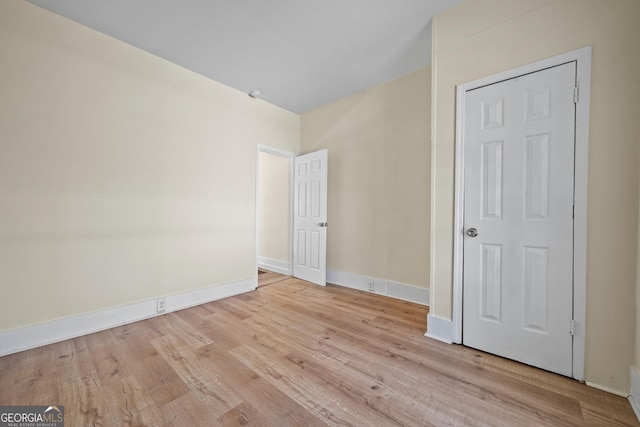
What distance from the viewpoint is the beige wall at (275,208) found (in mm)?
4586

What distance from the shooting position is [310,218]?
402 centimetres

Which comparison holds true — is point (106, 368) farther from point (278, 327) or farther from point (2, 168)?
point (2, 168)

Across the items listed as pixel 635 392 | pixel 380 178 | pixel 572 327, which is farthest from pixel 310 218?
pixel 635 392

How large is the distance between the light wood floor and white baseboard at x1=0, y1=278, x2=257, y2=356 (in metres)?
0.08

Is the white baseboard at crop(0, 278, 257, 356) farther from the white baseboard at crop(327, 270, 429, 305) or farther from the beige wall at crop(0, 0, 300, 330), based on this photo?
the white baseboard at crop(327, 270, 429, 305)

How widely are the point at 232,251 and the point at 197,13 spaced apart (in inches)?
101

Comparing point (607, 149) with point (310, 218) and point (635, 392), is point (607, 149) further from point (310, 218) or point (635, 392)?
point (310, 218)

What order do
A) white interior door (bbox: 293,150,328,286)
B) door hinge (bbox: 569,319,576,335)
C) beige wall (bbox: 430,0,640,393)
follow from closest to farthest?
beige wall (bbox: 430,0,640,393), door hinge (bbox: 569,319,576,335), white interior door (bbox: 293,150,328,286)

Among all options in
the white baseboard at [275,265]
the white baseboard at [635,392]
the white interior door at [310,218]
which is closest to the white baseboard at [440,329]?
the white baseboard at [635,392]

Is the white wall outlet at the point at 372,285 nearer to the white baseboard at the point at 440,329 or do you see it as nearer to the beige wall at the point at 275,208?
the white baseboard at the point at 440,329

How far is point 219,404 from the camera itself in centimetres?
145

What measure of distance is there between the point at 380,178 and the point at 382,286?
4.76 ft

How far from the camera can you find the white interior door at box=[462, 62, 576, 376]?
170 centimetres

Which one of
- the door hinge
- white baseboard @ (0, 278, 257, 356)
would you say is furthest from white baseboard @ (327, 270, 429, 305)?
white baseboard @ (0, 278, 257, 356)
